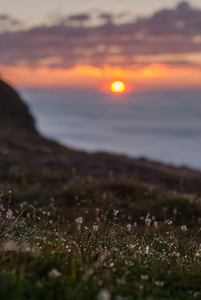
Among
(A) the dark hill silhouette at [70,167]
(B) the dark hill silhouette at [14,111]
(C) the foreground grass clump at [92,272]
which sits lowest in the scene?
(C) the foreground grass clump at [92,272]

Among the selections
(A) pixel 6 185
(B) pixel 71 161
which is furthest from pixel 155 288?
(B) pixel 71 161

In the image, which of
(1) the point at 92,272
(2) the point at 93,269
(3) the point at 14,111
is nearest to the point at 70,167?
(2) the point at 93,269

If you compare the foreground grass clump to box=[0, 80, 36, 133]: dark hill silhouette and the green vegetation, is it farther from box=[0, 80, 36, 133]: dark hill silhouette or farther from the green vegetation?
box=[0, 80, 36, 133]: dark hill silhouette

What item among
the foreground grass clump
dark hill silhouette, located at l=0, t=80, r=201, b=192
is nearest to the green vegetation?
the foreground grass clump

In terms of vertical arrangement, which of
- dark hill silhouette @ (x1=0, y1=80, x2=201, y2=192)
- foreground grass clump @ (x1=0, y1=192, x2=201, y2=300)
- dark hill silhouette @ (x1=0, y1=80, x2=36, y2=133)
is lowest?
foreground grass clump @ (x1=0, y1=192, x2=201, y2=300)

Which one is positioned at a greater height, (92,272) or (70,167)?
(70,167)

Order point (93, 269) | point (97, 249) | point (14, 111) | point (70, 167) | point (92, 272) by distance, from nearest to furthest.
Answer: point (92, 272)
point (93, 269)
point (97, 249)
point (70, 167)
point (14, 111)


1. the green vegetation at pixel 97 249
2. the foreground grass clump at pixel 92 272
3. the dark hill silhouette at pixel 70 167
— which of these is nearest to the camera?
the foreground grass clump at pixel 92 272

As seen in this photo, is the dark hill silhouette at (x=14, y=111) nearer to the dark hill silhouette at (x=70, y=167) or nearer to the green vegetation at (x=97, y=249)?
the dark hill silhouette at (x=70, y=167)

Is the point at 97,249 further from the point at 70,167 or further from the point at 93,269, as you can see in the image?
the point at 70,167

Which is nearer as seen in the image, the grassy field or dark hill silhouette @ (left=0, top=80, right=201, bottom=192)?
the grassy field

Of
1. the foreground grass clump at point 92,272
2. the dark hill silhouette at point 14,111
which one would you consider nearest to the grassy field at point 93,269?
the foreground grass clump at point 92,272

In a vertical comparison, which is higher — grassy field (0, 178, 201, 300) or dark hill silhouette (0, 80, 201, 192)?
dark hill silhouette (0, 80, 201, 192)

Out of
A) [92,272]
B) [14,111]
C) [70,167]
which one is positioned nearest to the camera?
[92,272]
